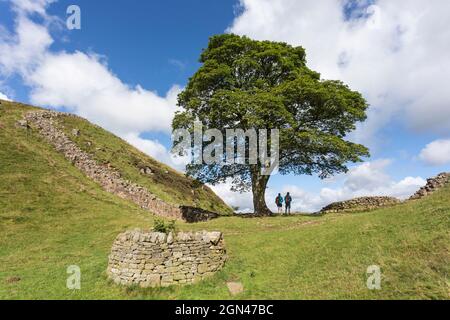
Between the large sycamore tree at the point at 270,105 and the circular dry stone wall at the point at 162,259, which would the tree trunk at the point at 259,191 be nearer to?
the large sycamore tree at the point at 270,105

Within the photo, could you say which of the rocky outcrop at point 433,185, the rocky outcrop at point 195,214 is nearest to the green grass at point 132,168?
the rocky outcrop at point 195,214

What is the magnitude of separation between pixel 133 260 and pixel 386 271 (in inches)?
387

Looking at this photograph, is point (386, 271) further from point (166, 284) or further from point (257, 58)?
point (257, 58)

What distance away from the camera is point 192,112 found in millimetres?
31328

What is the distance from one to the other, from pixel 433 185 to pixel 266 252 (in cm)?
1913

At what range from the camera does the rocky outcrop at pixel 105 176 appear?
34906mm

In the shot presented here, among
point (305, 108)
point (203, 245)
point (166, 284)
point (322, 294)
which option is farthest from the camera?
point (305, 108)

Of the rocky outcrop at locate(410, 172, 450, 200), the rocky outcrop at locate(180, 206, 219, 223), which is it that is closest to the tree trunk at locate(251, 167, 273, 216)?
the rocky outcrop at locate(180, 206, 219, 223)

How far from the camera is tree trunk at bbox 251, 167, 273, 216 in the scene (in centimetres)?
3095

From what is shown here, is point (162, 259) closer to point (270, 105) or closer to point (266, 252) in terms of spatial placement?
point (266, 252)

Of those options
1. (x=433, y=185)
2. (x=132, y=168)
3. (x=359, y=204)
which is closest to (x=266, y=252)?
(x=433, y=185)

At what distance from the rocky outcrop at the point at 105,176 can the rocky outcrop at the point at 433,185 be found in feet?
62.5

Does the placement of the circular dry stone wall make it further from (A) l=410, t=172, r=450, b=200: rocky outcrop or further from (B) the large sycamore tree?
(A) l=410, t=172, r=450, b=200: rocky outcrop
